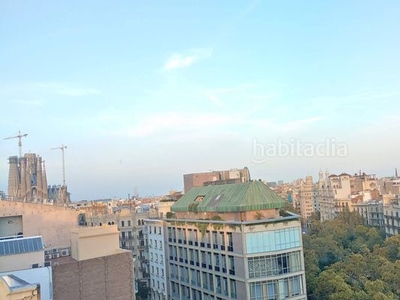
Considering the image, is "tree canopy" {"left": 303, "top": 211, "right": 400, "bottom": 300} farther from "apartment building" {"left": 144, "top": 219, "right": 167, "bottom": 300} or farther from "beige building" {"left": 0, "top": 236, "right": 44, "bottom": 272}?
"beige building" {"left": 0, "top": 236, "right": 44, "bottom": 272}

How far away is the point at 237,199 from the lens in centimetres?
3956

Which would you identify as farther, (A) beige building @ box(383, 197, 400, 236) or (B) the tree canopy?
(A) beige building @ box(383, 197, 400, 236)

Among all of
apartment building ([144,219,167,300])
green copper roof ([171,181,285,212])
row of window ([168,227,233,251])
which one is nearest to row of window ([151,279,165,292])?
apartment building ([144,219,167,300])

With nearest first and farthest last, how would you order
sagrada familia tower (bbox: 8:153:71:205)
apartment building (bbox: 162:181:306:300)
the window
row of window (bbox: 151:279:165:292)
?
apartment building (bbox: 162:181:306:300) < the window < row of window (bbox: 151:279:165:292) < sagrada familia tower (bbox: 8:153:71:205)

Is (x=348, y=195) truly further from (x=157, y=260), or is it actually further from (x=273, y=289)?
(x=273, y=289)

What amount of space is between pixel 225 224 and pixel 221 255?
3454mm

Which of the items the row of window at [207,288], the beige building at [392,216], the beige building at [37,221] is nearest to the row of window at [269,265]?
the row of window at [207,288]

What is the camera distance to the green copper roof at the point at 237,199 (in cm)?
3853

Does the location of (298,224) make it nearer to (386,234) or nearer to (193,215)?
(193,215)

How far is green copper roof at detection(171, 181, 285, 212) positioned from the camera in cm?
3853

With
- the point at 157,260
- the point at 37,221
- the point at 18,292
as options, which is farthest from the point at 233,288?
the point at 18,292

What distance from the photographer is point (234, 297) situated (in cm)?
3838

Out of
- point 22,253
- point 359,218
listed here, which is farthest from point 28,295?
point 359,218

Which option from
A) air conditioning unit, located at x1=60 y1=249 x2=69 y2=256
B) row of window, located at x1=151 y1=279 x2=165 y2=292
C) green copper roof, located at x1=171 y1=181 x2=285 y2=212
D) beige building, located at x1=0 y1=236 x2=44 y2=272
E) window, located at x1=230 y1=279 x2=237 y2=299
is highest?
green copper roof, located at x1=171 y1=181 x2=285 y2=212
